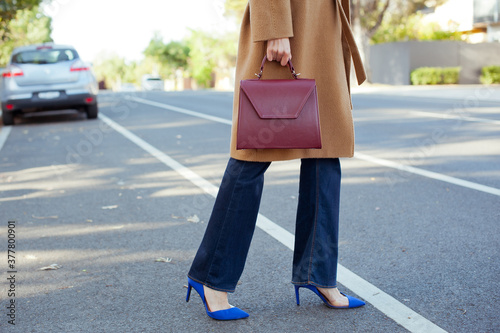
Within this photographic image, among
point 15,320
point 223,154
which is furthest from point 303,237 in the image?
point 223,154

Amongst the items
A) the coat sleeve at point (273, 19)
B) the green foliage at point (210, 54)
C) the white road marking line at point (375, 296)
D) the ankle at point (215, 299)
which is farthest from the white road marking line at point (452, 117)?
the green foliage at point (210, 54)

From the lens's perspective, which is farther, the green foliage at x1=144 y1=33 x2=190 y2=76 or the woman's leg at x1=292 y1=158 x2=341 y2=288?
the green foliage at x1=144 y1=33 x2=190 y2=76

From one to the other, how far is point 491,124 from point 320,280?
28.0 feet

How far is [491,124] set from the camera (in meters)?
10.3

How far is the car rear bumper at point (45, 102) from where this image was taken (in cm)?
1280

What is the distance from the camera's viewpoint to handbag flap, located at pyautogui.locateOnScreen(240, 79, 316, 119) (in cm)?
254

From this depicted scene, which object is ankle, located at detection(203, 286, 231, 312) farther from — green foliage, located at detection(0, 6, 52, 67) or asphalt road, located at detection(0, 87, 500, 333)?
green foliage, located at detection(0, 6, 52, 67)

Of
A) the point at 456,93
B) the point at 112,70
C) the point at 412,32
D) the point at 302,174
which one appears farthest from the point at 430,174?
the point at 112,70

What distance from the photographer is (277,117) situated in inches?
99.7

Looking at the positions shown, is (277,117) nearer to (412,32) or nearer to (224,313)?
(224,313)

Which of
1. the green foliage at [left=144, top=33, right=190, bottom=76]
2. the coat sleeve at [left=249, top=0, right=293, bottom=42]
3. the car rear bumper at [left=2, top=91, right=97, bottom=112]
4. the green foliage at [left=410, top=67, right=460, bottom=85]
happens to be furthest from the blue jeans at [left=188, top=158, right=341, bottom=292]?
the green foliage at [left=144, top=33, right=190, bottom=76]

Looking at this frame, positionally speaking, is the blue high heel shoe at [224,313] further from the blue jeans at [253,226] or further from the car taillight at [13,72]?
the car taillight at [13,72]

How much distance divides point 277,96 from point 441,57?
97.8ft

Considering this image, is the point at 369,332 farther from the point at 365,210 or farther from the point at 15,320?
the point at 365,210
